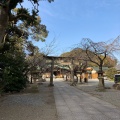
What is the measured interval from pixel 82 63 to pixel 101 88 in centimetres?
2119

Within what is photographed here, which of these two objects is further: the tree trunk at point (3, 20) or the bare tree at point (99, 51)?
the bare tree at point (99, 51)

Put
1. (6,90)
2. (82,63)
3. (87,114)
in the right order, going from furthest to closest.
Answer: (82,63), (6,90), (87,114)

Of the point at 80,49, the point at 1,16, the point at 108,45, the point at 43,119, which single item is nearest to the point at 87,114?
the point at 43,119

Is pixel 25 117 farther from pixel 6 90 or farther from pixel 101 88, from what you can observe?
pixel 101 88

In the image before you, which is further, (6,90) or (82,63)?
(82,63)

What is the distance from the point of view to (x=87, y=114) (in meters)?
9.81

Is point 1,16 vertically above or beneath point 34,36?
beneath

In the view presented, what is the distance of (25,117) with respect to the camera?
9195 millimetres

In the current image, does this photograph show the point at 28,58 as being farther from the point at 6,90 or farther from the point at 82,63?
the point at 82,63

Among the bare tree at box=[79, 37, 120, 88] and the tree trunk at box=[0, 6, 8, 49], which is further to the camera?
the bare tree at box=[79, 37, 120, 88]

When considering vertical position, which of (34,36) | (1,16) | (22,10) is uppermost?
(34,36)

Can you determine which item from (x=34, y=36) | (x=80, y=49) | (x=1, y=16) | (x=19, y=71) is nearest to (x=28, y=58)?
(x=34, y=36)

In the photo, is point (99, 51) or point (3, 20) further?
point (99, 51)

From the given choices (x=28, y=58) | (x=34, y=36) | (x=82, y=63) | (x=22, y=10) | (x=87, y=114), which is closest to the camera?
(x=87, y=114)
